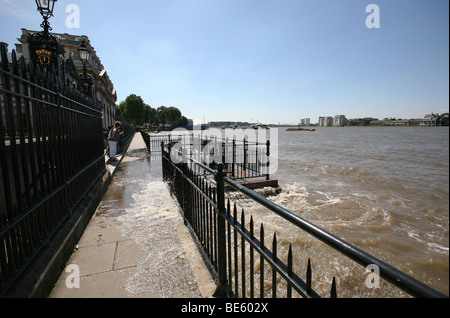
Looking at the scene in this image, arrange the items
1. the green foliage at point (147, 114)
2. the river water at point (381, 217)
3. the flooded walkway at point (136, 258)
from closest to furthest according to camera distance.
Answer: the river water at point (381, 217) → the flooded walkway at point (136, 258) → the green foliage at point (147, 114)

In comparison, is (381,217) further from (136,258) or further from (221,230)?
(136,258)

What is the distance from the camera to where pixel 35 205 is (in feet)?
8.95

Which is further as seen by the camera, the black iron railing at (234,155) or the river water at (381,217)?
the black iron railing at (234,155)

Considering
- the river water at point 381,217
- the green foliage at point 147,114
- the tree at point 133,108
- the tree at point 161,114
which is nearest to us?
the river water at point 381,217

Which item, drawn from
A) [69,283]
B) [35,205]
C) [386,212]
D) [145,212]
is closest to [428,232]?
[386,212]

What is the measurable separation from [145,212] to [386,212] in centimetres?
755

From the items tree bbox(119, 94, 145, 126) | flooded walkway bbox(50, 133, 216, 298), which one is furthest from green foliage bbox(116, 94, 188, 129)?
flooded walkway bbox(50, 133, 216, 298)

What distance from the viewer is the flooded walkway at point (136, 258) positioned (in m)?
2.75

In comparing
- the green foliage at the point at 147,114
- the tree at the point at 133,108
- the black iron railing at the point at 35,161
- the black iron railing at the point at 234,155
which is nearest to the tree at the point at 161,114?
the green foliage at the point at 147,114

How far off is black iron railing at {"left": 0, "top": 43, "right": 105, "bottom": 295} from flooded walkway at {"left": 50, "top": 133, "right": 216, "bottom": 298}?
21.1 inches

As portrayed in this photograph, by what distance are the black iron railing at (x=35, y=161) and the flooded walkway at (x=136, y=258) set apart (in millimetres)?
537

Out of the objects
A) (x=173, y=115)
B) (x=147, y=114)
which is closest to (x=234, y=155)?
(x=147, y=114)

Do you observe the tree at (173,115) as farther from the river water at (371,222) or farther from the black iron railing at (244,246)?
the black iron railing at (244,246)
